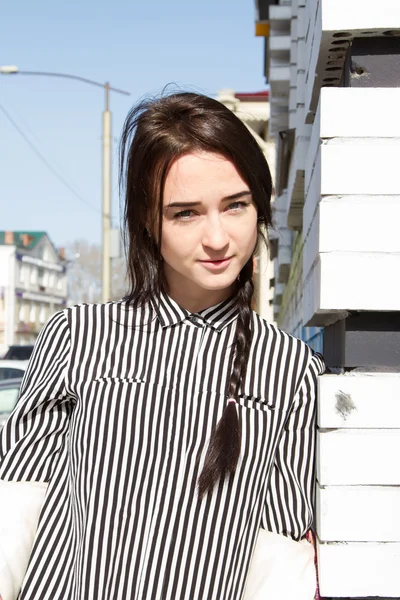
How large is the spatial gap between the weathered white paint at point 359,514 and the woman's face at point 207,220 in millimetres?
534

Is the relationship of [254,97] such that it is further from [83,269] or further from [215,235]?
[83,269]

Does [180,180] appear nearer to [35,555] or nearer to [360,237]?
[360,237]

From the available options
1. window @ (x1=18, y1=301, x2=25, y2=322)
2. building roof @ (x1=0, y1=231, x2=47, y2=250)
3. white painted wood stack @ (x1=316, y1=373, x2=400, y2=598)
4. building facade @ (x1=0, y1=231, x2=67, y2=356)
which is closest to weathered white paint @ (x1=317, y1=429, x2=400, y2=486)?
white painted wood stack @ (x1=316, y1=373, x2=400, y2=598)

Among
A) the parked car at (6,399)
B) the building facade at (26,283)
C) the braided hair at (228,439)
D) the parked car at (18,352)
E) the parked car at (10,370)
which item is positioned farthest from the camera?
the building facade at (26,283)

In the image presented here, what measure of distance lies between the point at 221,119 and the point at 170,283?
15.7 inches

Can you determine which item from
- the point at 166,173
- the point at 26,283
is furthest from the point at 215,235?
the point at 26,283

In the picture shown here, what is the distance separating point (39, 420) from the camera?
78.2 inches

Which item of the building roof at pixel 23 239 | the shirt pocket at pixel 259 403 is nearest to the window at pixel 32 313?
the building roof at pixel 23 239

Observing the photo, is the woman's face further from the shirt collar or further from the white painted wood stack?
the white painted wood stack

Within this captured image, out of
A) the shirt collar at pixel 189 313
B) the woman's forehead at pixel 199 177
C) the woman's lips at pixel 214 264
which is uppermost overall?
the woman's forehead at pixel 199 177

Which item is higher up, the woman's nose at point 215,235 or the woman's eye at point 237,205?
the woman's eye at point 237,205

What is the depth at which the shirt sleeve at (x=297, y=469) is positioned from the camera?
1.94 meters

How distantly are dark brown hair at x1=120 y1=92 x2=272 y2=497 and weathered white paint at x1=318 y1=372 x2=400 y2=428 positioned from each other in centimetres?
21

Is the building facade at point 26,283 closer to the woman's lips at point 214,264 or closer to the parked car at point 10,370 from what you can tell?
the parked car at point 10,370
